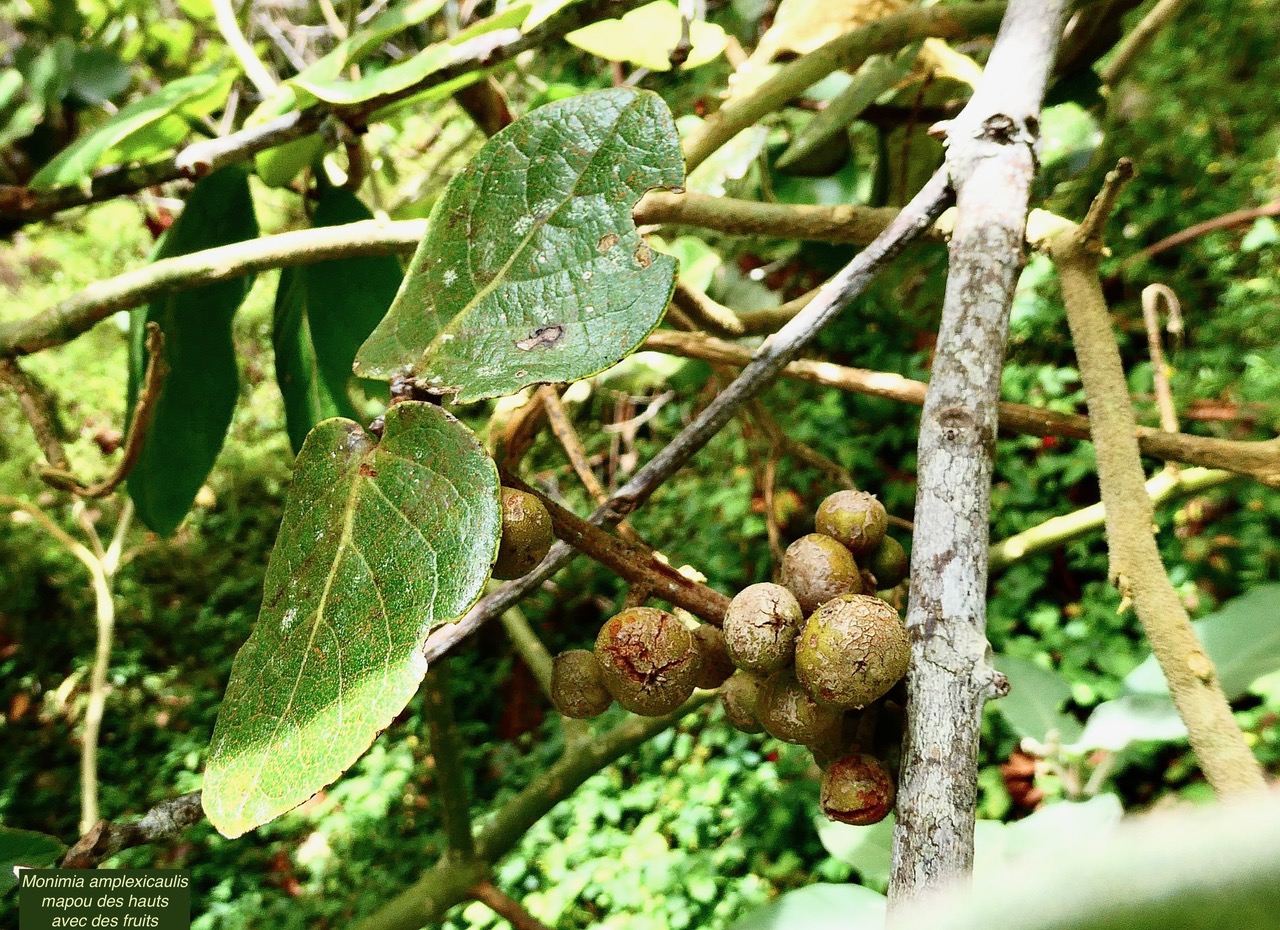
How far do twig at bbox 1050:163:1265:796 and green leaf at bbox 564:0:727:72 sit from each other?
0.39 meters

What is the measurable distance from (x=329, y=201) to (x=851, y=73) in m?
0.66

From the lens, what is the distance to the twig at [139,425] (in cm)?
52

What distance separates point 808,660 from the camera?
0.95 feet

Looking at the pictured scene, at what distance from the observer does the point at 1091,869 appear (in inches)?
5.0

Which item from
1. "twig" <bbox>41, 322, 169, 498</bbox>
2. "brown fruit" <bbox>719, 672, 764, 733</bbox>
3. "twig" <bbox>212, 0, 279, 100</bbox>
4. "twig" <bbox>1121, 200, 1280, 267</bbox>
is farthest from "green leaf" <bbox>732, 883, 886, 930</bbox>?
"twig" <bbox>1121, 200, 1280, 267</bbox>

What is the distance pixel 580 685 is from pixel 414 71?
467 millimetres

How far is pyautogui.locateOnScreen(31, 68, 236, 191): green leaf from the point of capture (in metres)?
0.67

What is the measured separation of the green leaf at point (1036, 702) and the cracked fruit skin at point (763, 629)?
2.38 feet

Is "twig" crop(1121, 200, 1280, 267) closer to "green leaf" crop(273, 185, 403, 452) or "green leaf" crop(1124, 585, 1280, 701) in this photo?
"green leaf" crop(1124, 585, 1280, 701)

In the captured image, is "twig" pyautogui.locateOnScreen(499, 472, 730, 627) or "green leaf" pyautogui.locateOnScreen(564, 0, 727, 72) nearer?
"twig" pyautogui.locateOnScreen(499, 472, 730, 627)

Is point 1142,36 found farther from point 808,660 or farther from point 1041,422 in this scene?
point 808,660

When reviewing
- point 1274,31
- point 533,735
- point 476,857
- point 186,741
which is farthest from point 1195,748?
point 186,741

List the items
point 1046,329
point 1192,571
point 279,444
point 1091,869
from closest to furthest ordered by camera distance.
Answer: point 1091,869 < point 1192,571 < point 1046,329 < point 279,444

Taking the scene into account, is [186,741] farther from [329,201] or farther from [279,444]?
[329,201]
